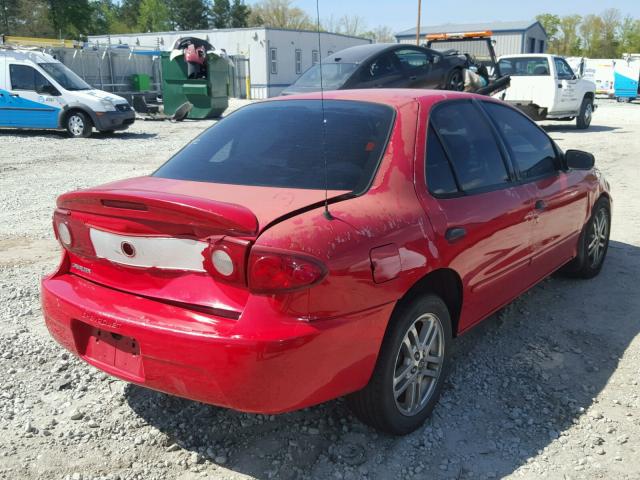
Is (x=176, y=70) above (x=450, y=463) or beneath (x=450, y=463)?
above

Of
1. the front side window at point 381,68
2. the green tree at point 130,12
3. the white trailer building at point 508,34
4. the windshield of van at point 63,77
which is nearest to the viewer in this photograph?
the front side window at point 381,68

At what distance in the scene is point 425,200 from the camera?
2949mm

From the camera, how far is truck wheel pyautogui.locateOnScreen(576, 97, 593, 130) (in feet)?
57.9

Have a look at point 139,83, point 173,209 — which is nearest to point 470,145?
point 173,209

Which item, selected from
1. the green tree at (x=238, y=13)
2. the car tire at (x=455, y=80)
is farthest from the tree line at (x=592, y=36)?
the car tire at (x=455, y=80)

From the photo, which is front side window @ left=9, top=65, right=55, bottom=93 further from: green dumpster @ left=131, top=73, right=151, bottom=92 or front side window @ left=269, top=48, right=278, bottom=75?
front side window @ left=269, top=48, right=278, bottom=75

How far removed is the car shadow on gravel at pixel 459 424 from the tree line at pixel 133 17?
3801 centimetres

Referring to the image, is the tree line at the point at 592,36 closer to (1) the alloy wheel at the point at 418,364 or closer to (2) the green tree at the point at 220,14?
(2) the green tree at the point at 220,14

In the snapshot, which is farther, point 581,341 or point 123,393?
point 581,341

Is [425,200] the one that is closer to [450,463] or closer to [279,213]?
[279,213]

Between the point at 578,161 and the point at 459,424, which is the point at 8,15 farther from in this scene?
the point at 459,424

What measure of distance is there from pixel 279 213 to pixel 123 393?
5.00ft

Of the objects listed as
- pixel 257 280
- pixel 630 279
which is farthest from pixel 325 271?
pixel 630 279

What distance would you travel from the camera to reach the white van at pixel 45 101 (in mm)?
15805
